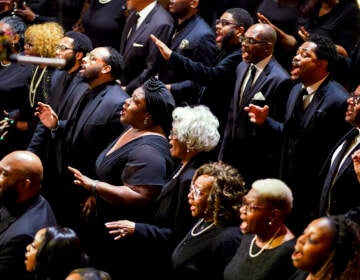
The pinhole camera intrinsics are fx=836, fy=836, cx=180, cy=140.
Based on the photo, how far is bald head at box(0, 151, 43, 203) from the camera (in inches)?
177

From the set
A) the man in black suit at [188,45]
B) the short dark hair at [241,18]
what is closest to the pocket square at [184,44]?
the man in black suit at [188,45]

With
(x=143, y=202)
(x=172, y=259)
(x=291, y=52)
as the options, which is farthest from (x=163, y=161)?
(x=291, y=52)

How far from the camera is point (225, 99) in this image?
5984mm

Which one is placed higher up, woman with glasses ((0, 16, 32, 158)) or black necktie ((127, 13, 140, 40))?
black necktie ((127, 13, 140, 40))

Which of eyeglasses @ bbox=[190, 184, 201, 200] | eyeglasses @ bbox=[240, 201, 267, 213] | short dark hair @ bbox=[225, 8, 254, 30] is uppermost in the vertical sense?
eyeglasses @ bbox=[240, 201, 267, 213]

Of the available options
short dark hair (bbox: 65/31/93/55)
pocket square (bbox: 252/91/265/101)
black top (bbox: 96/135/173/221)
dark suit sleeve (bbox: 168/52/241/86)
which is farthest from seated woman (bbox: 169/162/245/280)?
short dark hair (bbox: 65/31/93/55)

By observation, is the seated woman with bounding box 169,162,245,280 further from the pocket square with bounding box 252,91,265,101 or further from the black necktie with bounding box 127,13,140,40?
the black necktie with bounding box 127,13,140,40

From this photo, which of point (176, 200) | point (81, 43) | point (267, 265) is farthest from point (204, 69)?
point (267, 265)

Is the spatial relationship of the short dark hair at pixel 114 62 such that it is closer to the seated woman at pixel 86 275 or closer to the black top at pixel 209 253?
the black top at pixel 209 253

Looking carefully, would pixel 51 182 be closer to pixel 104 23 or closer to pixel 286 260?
pixel 104 23

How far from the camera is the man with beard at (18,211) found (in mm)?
4262

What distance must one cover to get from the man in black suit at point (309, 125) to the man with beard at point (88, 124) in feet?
3.18

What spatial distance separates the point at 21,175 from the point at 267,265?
1.47 meters

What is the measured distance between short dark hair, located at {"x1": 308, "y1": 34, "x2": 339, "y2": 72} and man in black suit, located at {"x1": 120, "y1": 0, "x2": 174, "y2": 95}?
130cm
